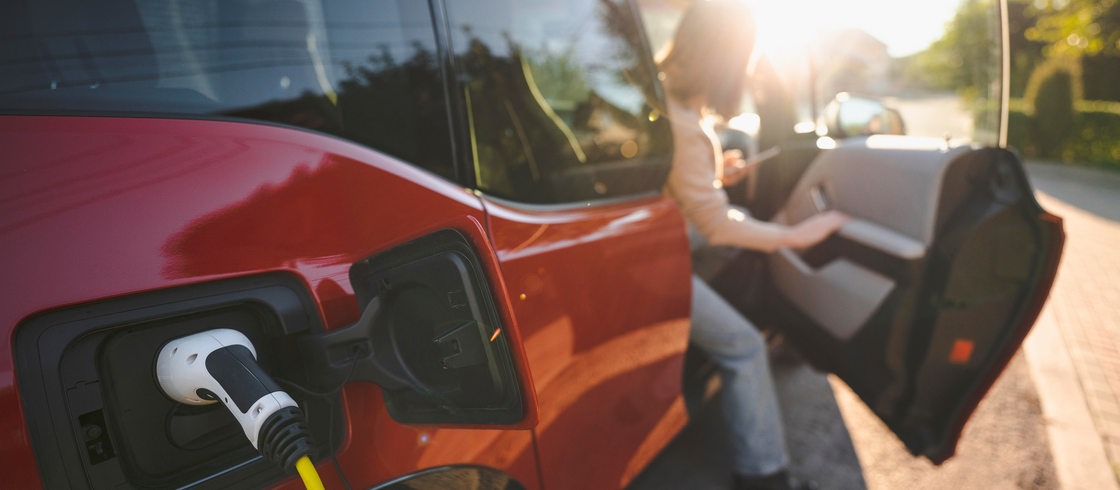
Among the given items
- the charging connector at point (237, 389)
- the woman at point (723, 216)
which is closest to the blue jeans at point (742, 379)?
the woman at point (723, 216)

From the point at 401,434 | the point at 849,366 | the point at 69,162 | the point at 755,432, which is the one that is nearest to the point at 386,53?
the point at 69,162

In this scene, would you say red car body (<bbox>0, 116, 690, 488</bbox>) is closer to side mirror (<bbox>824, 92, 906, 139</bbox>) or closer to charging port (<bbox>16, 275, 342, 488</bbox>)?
charging port (<bbox>16, 275, 342, 488</bbox>)

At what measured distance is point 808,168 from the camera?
8.98 feet

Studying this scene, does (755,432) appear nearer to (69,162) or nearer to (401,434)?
(401,434)

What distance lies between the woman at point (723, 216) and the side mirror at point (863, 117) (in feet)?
2.46

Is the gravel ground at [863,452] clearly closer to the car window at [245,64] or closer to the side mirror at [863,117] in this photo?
the side mirror at [863,117]

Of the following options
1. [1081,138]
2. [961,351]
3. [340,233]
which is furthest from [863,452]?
[1081,138]

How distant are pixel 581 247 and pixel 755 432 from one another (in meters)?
1.17

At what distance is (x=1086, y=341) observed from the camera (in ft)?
12.1

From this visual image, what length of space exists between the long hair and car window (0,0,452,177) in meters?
1.09

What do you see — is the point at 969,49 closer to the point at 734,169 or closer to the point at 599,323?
the point at 734,169

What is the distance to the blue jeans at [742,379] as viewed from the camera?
6.95 ft

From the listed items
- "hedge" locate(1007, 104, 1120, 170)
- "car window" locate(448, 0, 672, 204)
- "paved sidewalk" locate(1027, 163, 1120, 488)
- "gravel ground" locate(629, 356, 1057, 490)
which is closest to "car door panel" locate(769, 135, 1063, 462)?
"gravel ground" locate(629, 356, 1057, 490)

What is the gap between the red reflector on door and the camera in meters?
2.17
